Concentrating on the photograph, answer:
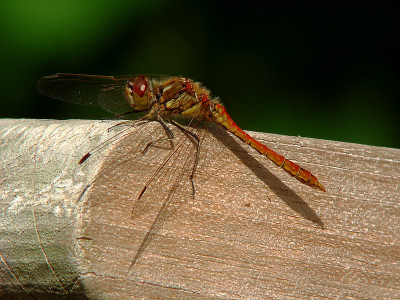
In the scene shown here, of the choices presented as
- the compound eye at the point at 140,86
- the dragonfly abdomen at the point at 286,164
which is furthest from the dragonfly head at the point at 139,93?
the dragonfly abdomen at the point at 286,164

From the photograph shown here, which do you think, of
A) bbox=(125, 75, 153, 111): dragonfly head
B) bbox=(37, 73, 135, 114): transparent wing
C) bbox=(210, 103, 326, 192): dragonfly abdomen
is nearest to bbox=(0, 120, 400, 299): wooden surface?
bbox=(210, 103, 326, 192): dragonfly abdomen

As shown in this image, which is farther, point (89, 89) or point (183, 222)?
point (89, 89)

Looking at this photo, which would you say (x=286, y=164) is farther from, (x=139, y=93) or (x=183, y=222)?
(x=139, y=93)

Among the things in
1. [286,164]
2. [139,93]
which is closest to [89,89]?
[139,93]

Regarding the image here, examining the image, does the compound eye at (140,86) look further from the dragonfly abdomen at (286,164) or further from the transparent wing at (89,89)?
the dragonfly abdomen at (286,164)

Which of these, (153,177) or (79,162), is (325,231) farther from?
(79,162)

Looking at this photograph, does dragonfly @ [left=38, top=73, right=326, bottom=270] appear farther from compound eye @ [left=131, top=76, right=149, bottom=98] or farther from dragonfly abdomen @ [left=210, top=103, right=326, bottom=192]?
dragonfly abdomen @ [left=210, top=103, right=326, bottom=192]

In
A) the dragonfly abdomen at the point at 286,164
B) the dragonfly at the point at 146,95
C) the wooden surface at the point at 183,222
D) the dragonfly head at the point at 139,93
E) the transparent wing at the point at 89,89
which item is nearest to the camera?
the wooden surface at the point at 183,222
